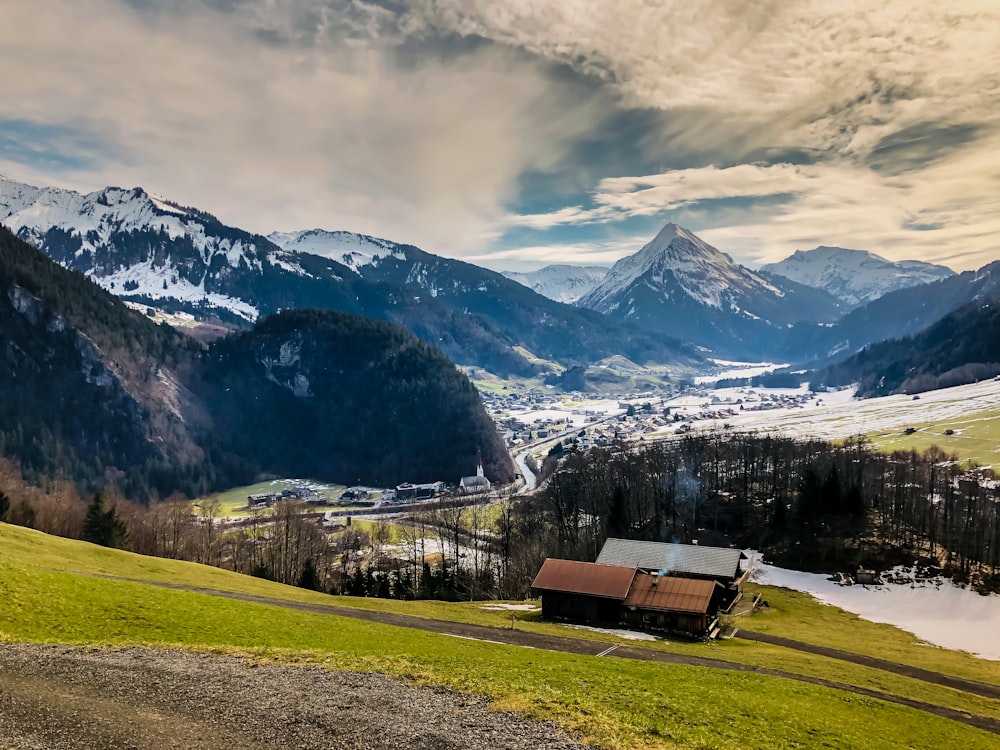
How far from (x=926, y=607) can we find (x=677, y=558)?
40.3 metres

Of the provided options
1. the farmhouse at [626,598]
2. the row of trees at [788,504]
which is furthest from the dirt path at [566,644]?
the row of trees at [788,504]

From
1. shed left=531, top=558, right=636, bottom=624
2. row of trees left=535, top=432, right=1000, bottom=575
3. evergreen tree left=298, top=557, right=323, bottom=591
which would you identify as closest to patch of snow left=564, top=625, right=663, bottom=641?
shed left=531, top=558, right=636, bottom=624

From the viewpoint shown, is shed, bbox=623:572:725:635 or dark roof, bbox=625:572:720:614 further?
dark roof, bbox=625:572:720:614

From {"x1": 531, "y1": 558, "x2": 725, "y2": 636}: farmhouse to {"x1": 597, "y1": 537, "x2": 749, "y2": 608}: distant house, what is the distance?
1157 centimetres

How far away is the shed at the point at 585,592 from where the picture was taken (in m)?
67.8

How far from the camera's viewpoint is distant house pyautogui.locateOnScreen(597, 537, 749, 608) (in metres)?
82.9

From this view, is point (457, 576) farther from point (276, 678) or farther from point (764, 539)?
point (276, 678)

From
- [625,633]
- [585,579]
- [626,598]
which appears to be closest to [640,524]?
[585,579]

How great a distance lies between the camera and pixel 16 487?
401 feet

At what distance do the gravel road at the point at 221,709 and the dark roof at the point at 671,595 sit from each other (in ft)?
145

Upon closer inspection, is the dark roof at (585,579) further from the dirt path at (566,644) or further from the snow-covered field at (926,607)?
the snow-covered field at (926,607)

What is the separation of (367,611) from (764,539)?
9872cm

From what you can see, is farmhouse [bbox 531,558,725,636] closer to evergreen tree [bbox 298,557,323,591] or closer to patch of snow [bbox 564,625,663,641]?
patch of snow [bbox 564,625,663,641]

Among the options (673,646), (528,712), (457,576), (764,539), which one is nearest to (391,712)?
(528,712)
